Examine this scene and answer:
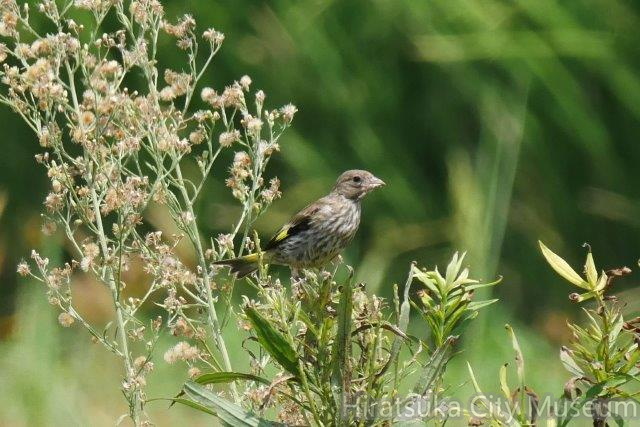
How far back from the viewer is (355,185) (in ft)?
12.7

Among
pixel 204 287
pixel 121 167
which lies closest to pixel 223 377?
pixel 204 287

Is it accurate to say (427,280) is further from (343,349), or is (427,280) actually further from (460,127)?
(460,127)

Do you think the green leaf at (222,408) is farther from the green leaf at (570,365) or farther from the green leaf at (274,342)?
the green leaf at (570,365)

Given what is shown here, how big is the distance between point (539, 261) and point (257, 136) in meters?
3.60

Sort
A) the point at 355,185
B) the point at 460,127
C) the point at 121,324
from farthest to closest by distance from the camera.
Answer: the point at 460,127 < the point at 355,185 < the point at 121,324

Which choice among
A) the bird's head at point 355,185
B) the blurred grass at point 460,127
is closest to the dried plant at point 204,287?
the bird's head at point 355,185

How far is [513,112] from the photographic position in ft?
16.8

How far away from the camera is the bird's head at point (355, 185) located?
379 cm

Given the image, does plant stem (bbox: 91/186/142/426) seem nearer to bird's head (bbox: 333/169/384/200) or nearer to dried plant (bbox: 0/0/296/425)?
dried plant (bbox: 0/0/296/425)

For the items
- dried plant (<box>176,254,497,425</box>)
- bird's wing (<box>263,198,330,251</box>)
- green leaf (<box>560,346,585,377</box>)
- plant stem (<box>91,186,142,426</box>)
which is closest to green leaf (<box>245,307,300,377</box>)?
dried plant (<box>176,254,497,425</box>)

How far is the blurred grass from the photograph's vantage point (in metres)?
5.07

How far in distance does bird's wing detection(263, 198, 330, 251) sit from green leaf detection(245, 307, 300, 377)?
221cm

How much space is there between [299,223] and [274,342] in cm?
244

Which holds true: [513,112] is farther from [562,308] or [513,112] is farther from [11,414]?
[11,414]
